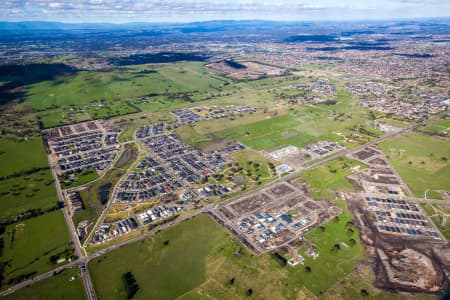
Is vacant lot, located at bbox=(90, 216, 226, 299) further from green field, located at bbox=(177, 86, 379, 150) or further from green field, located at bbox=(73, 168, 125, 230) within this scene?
green field, located at bbox=(177, 86, 379, 150)

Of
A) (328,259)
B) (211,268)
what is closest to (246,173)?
(211,268)

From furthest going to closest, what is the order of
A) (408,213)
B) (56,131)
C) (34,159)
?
(56,131) < (34,159) < (408,213)

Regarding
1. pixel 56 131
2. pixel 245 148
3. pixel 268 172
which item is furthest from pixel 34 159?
pixel 268 172

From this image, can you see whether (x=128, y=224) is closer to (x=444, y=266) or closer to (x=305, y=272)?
(x=305, y=272)

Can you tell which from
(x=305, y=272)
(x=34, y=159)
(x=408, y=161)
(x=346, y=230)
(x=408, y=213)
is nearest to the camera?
(x=305, y=272)

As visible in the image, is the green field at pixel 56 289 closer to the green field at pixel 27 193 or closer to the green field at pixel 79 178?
the green field at pixel 27 193
